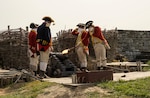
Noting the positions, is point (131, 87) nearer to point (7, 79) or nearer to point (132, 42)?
point (7, 79)

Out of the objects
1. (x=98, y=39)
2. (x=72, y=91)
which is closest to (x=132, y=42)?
(x=98, y=39)

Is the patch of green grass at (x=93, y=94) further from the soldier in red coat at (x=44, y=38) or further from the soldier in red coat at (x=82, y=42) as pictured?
the soldier in red coat at (x=82, y=42)

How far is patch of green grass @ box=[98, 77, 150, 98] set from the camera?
7.72 m

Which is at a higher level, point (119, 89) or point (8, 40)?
point (8, 40)

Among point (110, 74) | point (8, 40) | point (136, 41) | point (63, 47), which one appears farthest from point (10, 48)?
point (136, 41)

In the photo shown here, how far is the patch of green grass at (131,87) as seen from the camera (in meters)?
7.72

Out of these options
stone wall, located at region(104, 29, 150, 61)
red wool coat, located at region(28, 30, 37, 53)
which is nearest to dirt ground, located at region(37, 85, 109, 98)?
red wool coat, located at region(28, 30, 37, 53)

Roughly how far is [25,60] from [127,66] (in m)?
4.58

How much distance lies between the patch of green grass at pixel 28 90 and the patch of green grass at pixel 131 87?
196cm

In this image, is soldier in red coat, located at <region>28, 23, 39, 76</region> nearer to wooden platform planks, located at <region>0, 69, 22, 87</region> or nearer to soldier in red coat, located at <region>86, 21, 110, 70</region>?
wooden platform planks, located at <region>0, 69, 22, 87</region>

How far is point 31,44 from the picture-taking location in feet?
40.5

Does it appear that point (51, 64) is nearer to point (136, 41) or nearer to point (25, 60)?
point (25, 60)

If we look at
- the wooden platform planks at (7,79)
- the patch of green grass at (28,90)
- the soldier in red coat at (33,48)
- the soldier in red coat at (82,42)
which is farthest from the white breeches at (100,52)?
the wooden platform planks at (7,79)

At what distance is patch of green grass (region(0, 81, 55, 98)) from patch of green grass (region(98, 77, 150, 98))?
196 cm
